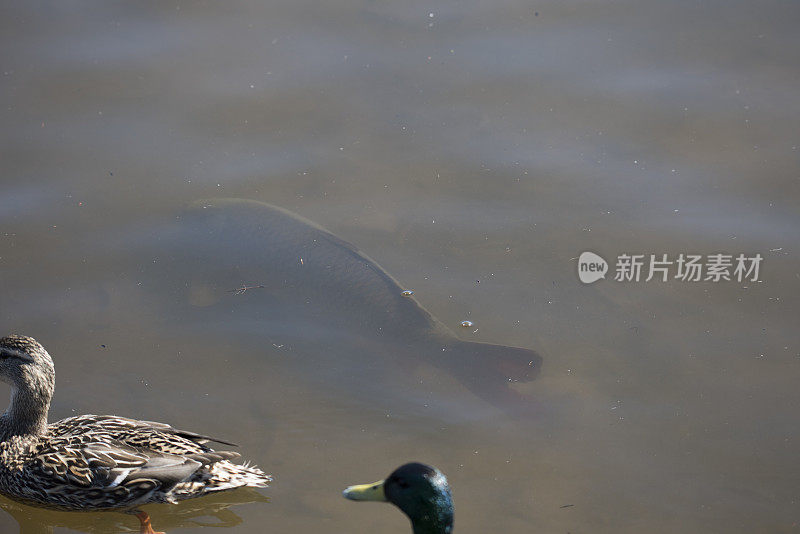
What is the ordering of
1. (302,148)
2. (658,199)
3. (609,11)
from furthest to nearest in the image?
(609,11), (302,148), (658,199)

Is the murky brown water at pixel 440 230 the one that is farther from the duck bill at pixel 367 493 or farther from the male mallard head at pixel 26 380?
the duck bill at pixel 367 493

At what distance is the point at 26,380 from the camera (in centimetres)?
414

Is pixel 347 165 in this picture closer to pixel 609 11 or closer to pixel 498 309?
pixel 498 309

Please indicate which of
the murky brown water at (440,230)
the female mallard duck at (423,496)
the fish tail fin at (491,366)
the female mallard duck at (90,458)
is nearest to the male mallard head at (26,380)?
the female mallard duck at (90,458)

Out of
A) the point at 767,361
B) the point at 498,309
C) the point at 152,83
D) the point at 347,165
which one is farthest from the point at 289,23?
the point at 767,361

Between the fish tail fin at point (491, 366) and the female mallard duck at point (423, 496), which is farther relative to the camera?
the fish tail fin at point (491, 366)

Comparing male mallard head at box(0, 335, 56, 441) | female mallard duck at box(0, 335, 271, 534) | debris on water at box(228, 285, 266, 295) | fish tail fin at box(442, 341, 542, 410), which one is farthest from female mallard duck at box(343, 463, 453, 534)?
debris on water at box(228, 285, 266, 295)

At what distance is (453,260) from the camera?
17.6 ft

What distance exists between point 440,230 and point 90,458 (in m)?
2.56

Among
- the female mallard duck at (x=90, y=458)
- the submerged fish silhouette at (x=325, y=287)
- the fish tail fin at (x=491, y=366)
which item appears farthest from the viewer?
the submerged fish silhouette at (x=325, y=287)

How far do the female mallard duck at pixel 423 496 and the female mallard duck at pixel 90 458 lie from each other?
92 centimetres

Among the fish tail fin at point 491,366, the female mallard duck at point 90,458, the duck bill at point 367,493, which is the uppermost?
the fish tail fin at point 491,366

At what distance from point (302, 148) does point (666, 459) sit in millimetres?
3232

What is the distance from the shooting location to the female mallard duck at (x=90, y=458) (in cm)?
395
